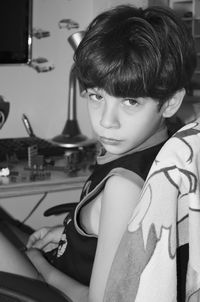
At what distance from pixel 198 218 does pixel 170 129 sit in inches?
14.3

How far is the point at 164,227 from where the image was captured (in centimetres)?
69

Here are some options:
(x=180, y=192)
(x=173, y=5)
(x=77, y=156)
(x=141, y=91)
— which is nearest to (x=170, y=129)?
(x=141, y=91)

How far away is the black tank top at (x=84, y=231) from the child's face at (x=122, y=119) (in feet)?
0.11

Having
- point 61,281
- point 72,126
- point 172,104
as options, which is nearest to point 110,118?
point 172,104

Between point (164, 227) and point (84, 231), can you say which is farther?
point (84, 231)

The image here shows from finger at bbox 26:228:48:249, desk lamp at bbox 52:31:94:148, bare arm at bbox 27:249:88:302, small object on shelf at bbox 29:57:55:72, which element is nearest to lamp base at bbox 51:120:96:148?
desk lamp at bbox 52:31:94:148

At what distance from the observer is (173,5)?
1.94 metres

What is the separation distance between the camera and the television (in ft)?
6.25

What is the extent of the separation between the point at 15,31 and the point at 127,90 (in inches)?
47.2

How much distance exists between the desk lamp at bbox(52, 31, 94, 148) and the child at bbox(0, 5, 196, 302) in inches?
41.7

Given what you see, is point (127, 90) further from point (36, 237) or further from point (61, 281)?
point (36, 237)

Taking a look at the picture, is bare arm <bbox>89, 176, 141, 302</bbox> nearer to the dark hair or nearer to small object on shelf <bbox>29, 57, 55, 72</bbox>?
the dark hair

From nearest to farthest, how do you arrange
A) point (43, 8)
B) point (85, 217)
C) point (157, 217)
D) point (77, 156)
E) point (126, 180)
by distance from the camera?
point (157, 217) < point (126, 180) < point (85, 217) < point (77, 156) < point (43, 8)

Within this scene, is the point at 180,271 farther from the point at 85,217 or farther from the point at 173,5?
the point at 173,5
